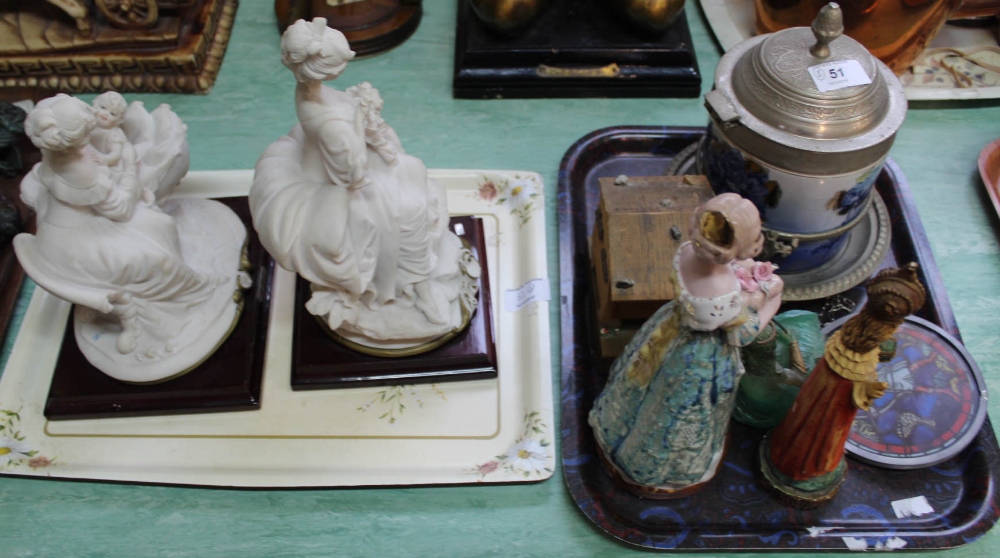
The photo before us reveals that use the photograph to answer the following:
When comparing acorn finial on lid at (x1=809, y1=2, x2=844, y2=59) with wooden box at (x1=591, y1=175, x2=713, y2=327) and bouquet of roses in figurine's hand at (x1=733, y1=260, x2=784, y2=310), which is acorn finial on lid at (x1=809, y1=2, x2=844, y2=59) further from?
bouquet of roses in figurine's hand at (x1=733, y1=260, x2=784, y2=310)

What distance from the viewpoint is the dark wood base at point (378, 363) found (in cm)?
131

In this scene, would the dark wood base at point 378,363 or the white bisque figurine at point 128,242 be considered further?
the dark wood base at point 378,363

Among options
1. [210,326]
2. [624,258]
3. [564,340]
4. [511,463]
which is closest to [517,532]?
[511,463]

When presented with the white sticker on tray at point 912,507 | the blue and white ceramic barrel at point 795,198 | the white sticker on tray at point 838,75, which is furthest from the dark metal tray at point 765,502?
the white sticker on tray at point 838,75

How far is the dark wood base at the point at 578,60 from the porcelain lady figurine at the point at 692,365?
92cm

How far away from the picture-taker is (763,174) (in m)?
1.25

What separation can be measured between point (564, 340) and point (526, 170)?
1.56 feet

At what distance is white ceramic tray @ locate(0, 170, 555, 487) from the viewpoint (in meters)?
1.24

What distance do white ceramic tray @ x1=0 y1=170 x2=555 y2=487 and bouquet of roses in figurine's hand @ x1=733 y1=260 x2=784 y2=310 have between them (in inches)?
19.8

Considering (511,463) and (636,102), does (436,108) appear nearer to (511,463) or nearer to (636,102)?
(636,102)

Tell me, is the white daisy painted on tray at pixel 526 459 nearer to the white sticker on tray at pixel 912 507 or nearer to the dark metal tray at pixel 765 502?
the dark metal tray at pixel 765 502

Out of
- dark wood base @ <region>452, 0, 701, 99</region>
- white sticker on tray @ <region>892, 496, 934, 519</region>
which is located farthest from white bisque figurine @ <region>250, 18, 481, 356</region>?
white sticker on tray @ <region>892, 496, 934, 519</region>

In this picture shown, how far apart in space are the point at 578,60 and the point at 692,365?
108 centimetres

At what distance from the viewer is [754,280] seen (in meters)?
0.88
